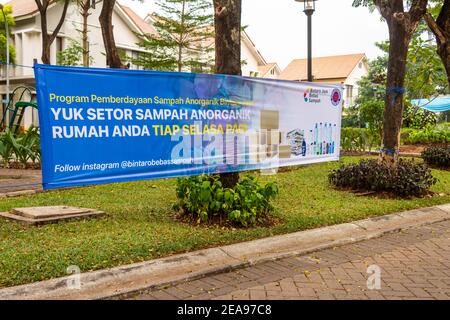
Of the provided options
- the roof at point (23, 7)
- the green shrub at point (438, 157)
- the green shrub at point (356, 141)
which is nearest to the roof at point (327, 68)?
the roof at point (23, 7)

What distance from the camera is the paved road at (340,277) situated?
4.25m

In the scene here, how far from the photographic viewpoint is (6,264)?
440cm

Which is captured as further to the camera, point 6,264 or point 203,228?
point 203,228

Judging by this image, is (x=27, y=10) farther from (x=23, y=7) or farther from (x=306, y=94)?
(x=306, y=94)

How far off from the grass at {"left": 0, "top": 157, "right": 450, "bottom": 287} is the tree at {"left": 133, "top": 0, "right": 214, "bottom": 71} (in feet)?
53.8

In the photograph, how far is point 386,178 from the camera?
9055 mm

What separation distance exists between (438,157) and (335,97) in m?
6.77

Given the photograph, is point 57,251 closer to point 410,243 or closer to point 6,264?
point 6,264

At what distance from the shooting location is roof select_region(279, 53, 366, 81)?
2063 inches

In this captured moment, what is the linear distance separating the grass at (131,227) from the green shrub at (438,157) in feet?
12.3

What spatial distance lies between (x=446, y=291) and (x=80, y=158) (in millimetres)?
3953

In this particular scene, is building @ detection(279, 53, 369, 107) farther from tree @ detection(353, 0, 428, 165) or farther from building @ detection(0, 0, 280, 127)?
tree @ detection(353, 0, 428, 165)

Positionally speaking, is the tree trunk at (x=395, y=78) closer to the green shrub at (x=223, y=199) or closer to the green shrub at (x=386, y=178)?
the green shrub at (x=386, y=178)
